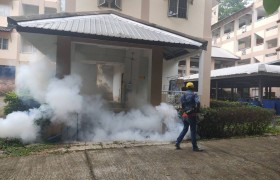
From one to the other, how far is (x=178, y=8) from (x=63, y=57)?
374 inches

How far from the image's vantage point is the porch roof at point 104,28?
779cm

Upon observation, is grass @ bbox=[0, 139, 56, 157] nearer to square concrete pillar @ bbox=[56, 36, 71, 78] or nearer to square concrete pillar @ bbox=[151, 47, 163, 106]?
square concrete pillar @ bbox=[56, 36, 71, 78]

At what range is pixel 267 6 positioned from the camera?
1.52 m

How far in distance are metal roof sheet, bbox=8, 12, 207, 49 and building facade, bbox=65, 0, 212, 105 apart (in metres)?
4.80

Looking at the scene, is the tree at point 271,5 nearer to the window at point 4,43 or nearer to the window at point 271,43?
the window at point 4,43

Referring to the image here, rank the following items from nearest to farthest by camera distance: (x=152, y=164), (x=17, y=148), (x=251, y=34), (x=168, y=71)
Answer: (x=152, y=164) < (x=17, y=148) < (x=168, y=71) < (x=251, y=34)

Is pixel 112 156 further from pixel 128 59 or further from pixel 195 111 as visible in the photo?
pixel 128 59

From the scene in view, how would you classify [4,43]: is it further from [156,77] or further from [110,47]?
[156,77]

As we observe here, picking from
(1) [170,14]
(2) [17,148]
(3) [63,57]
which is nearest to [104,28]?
(3) [63,57]

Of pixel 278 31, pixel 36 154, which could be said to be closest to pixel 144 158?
pixel 36 154

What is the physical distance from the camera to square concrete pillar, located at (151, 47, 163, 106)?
402 inches

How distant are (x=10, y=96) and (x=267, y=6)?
29.1ft

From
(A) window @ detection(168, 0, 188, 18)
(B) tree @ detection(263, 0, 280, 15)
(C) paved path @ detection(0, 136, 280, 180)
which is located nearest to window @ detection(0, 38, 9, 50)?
(A) window @ detection(168, 0, 188, 18)

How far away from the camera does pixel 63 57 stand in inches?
356
